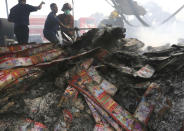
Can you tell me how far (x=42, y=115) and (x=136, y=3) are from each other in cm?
1114

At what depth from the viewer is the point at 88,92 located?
64.8 inches

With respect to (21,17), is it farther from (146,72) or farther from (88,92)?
(146,72)

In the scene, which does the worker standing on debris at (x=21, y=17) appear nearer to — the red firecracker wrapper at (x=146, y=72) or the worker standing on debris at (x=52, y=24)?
the worker standing on debris at (x=52, y=24)

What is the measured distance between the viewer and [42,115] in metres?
1.59

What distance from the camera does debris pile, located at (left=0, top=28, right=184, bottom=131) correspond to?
57.9 inches

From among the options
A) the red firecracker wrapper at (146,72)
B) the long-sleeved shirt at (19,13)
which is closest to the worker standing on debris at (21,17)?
the long-sleeved shirt at (19,13)

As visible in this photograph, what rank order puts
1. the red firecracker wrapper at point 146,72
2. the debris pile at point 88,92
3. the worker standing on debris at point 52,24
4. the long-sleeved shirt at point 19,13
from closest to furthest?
the debris pile at point 88,92 → the red firecracker wrapper at point 146,72 → the long-sleeved shirt at point 19,13 → the worker standing on debris at point 52,24

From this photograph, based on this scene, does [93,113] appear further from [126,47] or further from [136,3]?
[136,3]

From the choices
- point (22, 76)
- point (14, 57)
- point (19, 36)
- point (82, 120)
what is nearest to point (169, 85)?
point (82, 120)

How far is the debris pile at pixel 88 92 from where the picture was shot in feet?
4.82

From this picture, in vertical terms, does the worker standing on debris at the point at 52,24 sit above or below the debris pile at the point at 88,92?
above

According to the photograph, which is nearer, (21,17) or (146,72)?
(146,72)

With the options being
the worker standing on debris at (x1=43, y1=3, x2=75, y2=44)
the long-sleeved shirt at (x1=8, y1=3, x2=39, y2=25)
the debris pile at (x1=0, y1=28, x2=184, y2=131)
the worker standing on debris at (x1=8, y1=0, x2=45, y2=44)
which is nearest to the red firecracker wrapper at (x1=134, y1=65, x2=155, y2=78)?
the debris pile at (x1=0, y1=28, x2=184, y2=131)

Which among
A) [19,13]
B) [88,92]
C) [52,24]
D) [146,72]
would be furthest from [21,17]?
[146,72]
